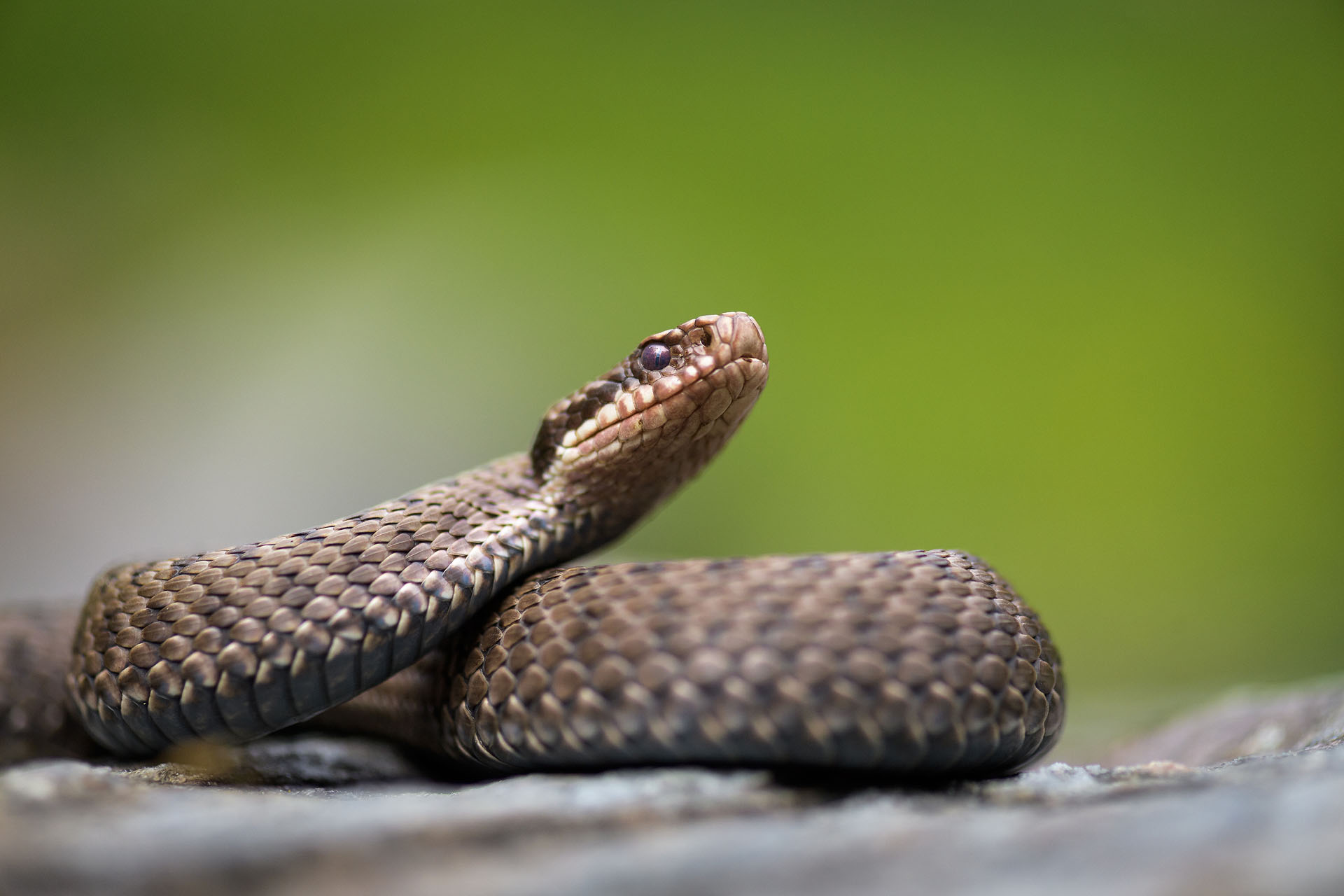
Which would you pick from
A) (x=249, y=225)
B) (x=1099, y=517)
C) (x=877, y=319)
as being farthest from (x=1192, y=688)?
(x=249, y=225)

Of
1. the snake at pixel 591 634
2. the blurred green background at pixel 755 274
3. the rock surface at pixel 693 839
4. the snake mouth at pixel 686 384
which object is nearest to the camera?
the rock surface at pixel 693 839

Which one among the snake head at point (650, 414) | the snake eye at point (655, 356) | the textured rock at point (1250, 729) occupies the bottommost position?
the textured rock at point (1250, 729)

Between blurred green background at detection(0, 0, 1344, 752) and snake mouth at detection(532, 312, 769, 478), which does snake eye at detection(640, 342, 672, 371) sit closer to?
snake mouth at detection(532, 312, 769, 478)

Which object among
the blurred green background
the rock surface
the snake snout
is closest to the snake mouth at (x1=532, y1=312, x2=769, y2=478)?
the snake snout

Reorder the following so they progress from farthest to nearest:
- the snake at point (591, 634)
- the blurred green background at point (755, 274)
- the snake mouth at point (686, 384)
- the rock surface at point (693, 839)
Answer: the blurred green background at point (755, 274) < the snake mouth at point (686, 384) < the snake at point (591, 634) < the rock surface at point (693, 839)

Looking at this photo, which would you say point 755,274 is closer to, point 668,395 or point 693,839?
point 668,395

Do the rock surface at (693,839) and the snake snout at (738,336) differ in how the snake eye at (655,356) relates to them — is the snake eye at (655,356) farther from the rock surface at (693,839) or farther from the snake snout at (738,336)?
the rock surface at (693,839)

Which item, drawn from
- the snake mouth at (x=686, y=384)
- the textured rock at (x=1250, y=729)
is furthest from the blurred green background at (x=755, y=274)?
the snake mouth at (x=686, y=384)
